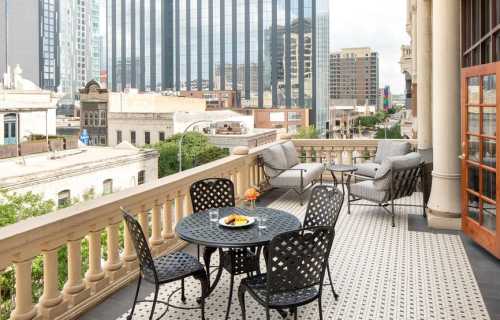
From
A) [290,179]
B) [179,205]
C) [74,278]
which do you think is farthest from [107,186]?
[74,278]

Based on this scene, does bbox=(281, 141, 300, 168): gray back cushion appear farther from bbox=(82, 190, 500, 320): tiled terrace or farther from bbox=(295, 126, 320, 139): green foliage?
bbox=(295, 126, 320, 139): green foliage

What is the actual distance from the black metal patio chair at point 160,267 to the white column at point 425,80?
6617 millimetres

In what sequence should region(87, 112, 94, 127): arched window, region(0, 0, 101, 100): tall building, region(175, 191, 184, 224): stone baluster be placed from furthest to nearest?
region(0, 0, 101, 100): tall building → region(87, 112, 94, 127): arched window → region(175, 191, 184, 224): stone baluster

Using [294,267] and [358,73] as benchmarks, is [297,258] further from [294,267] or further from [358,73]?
[358,73]

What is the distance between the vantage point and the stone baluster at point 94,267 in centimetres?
369

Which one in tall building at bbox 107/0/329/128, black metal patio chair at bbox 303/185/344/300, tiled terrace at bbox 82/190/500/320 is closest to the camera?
tiled terrace at bbox 82/190/500/320

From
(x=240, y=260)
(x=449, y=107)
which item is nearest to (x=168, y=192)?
(x=240, y=260)

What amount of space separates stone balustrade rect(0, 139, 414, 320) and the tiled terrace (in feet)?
0.65

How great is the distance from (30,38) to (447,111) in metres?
96.3

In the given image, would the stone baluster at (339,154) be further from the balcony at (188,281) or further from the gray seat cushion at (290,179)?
the balcony at (188,281)

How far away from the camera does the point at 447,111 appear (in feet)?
19.0

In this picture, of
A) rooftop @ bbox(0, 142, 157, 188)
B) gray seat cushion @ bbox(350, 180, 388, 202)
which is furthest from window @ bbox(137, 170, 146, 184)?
gray seat cushion @ bbox(350, 180, 388, 202)

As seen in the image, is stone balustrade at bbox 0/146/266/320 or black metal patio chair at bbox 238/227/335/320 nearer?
black metal patio chair at bbox 238/227/335/320

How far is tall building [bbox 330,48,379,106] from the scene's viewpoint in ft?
450
